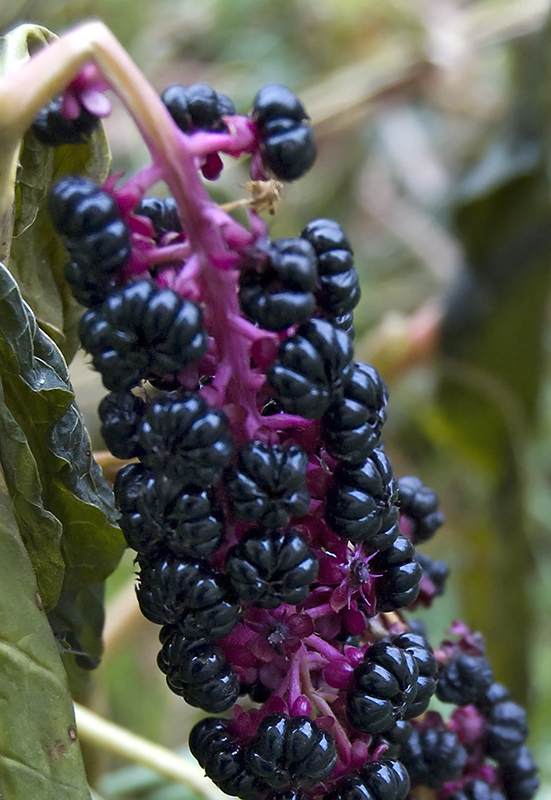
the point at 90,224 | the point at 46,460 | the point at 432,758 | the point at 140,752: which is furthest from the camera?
the point at 140,752

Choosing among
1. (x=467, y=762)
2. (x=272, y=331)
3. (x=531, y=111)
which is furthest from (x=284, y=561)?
(x=531, y=111)

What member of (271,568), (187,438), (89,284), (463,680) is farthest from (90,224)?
(463,680)

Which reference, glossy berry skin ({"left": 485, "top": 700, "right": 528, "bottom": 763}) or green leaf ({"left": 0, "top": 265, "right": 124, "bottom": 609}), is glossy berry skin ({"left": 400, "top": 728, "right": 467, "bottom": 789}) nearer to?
glossy berry skin ({"left": 485, "top": 700, "right": 528, "bottom": 763})

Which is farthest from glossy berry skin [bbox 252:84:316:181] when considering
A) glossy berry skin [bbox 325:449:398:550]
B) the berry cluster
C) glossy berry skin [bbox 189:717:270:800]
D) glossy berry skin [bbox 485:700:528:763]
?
glossy berry skin [bbox 485:700:528:763]

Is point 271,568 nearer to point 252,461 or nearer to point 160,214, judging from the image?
point 252,461

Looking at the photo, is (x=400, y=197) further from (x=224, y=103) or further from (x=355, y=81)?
(x=224, y=103)

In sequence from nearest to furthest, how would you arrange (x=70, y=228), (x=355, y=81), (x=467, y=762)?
(x=70, y=228) → (x=467, y=762) → (x=355, y=81)

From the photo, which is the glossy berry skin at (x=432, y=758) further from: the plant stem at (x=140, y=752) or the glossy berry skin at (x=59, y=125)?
the glossy berry skin at (x=59, y=125)
